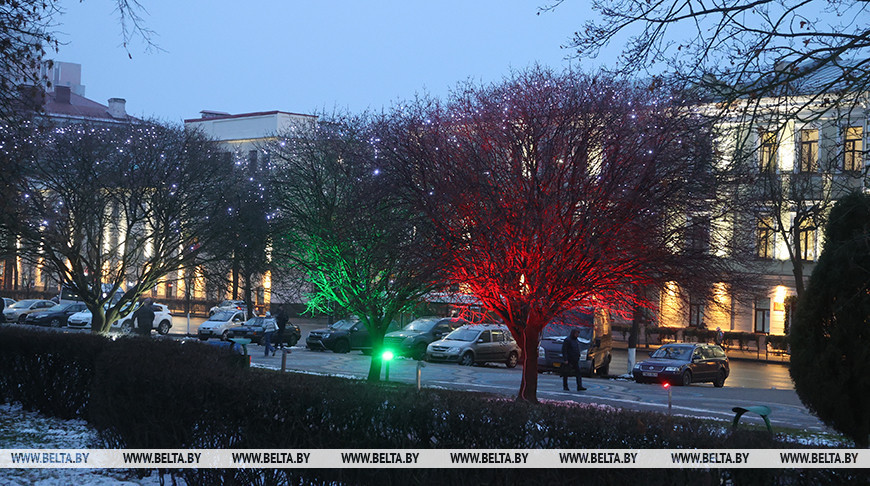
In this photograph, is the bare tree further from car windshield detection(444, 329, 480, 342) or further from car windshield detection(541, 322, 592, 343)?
car windshield detection(541, 322, 592, 343)

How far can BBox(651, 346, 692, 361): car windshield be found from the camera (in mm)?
30141

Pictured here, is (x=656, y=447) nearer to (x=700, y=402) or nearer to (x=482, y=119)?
(x=482, y=119)

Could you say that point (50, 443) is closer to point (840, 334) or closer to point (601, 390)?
point (840, 334)

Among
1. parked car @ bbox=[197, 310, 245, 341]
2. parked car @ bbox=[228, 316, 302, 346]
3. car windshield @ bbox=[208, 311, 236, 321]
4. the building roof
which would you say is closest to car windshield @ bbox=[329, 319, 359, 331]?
parked car @ bbox=[228, 316, 302, 346]

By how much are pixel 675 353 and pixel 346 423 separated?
2454 cm

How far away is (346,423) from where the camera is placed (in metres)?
7.75

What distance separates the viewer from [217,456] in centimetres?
847

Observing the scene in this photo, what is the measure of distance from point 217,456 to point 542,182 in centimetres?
977

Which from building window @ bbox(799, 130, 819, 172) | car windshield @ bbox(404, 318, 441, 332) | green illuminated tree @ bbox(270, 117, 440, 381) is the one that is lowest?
car windshield @ bbox(404, 318, 441, 332)

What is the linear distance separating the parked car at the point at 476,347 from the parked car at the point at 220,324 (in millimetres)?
13189

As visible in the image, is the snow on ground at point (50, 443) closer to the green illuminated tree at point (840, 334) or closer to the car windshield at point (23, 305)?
the green illuminated tree at point (840, 334)

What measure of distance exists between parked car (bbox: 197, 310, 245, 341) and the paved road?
366 inches

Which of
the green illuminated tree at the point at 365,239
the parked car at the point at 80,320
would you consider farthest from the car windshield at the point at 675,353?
the parked car at the point at 80,320

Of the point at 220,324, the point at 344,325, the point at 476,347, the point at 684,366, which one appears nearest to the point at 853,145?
the point at 684,366
